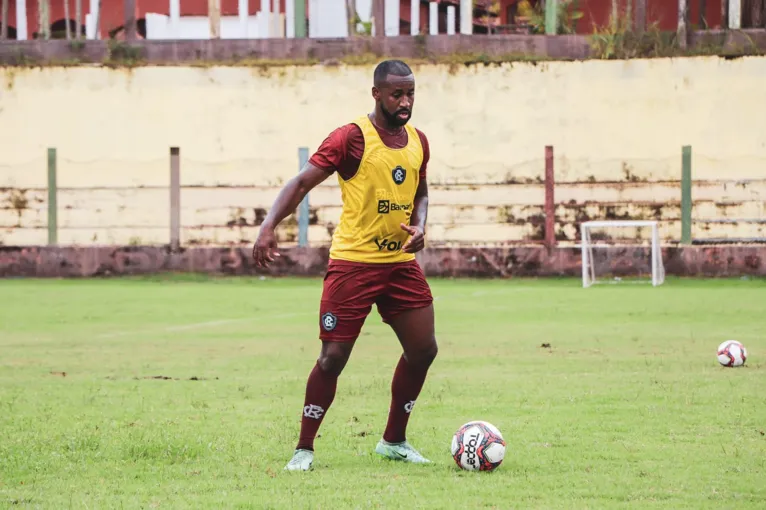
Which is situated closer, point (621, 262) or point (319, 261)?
point (621, 262)

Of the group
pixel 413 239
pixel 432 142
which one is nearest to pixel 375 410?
pixel 413 239

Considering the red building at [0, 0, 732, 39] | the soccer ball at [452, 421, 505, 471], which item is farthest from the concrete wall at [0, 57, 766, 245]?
the soccer ball at [452, 421, 505, 471]

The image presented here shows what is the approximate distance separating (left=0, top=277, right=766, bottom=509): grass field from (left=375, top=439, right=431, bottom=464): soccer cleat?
0.11 m

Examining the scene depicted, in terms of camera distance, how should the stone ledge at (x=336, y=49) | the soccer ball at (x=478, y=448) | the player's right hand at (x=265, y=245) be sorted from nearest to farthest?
the soccer ball at (x=478, y=448) → the player's right hand at (x=265, y=245) → the stone ledge at (x=336, y=49)

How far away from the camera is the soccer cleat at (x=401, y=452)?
6989 millimetres

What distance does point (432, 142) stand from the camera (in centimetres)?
2897

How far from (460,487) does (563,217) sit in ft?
70.4

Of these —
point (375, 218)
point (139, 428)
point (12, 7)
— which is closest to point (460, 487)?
point (375, 218)

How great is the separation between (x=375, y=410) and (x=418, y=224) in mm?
2108

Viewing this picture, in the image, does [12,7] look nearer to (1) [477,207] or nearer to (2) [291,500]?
(1) [477,207]

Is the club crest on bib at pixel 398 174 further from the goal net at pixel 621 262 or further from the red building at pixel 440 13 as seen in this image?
the red building at pixel 440 13

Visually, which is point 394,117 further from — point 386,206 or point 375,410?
point 375,410

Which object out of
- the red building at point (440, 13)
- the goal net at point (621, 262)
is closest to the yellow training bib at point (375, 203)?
the goal net at point (621, 262)

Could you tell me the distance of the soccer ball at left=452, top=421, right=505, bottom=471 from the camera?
6602mm
